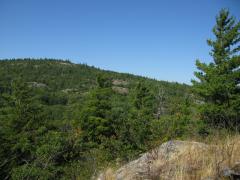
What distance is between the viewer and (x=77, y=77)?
4313 inches

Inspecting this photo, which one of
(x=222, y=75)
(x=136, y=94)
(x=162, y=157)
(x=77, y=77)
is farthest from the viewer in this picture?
(x=77, y=77)

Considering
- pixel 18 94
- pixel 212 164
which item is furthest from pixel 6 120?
pixel 212 164

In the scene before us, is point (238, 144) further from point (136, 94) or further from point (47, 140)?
point (136, 94)

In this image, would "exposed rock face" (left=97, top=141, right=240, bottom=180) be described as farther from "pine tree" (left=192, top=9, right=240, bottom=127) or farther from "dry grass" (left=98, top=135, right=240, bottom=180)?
"pine tree" (left=192, top=9, right=240, bottom=127)

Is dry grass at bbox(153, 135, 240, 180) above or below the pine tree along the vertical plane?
below

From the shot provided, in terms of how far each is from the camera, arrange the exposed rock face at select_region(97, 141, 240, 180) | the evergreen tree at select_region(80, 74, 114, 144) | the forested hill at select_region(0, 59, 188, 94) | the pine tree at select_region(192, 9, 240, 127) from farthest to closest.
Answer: the forested hill at select_region(0, 59, 188, 94), the evergreen tree at select_region(80, 74, 114, 144), the pine tree at select_region(192, 9, 240, 127), the exposed rock face at select_region(97, 141, 240, 180)

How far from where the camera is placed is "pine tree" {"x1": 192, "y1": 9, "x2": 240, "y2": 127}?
464 inches

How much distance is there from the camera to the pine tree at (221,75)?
11789 mm

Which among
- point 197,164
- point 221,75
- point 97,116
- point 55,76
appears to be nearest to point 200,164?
point 197,164

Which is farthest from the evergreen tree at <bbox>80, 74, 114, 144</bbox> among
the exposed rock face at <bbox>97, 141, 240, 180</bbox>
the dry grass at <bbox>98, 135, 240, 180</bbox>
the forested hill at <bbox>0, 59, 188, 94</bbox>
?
the forested hill at <bbox>0, 59, 188, 94</bbox>

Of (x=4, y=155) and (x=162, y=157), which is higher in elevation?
(x=162, y=157)

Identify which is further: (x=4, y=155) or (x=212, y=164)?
(x=4, y=155)

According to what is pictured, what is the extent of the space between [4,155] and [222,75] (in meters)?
15.4

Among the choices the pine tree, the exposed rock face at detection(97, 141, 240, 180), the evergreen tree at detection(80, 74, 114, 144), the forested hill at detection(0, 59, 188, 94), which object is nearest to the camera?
the exposed rock face at detection(97, 141, 240, 180)
